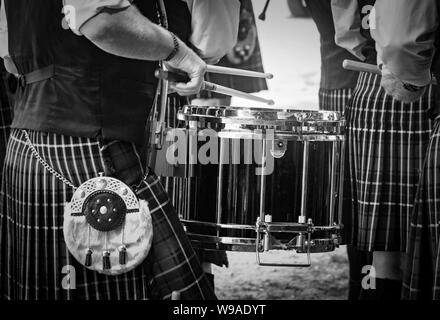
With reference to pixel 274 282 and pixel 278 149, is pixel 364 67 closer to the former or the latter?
pixel 278 149

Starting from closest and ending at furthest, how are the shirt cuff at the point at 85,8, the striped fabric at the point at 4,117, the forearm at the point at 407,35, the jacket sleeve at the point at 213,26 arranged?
the shirt cuff at the point at 85,8
the forearm at the point at 407,35
the jacket sleeve at the point at 213,26
the striped fabric at the point at 4,117

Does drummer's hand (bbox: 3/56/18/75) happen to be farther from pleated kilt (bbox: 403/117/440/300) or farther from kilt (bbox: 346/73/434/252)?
kilt (bbox: 346/73/434/252)

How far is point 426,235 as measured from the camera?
2428mm

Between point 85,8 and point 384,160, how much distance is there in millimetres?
1586

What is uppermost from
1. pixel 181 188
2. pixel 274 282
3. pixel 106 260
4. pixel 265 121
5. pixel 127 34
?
pixel 127 34

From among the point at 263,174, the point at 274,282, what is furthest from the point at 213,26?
the point at 274,282

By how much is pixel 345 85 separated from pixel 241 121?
0.94 m

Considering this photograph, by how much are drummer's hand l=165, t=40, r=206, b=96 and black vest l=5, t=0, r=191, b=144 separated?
14cm

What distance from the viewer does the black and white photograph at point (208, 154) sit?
2.02m

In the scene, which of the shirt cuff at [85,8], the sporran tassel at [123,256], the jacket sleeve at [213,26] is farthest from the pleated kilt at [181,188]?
the shirt cuff at [85,8]

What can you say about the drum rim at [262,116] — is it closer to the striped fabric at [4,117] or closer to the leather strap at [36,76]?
the leather strap at [36,76]

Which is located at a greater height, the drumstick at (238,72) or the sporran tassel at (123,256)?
the drumstick at (238,72)
